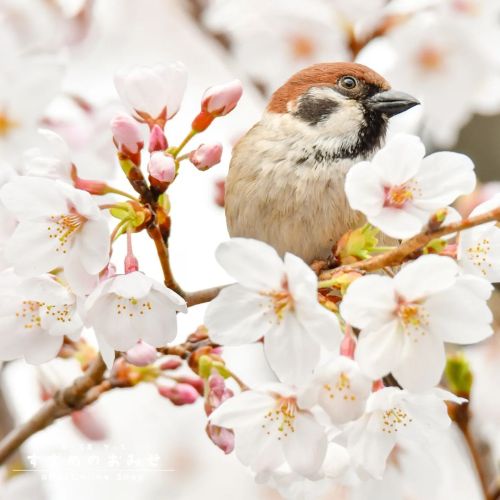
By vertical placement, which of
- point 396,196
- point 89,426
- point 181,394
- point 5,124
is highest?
point 396,196

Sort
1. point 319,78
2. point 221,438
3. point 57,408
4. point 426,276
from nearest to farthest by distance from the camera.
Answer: point 426,276, point 221,438, point 57,408, point 319,78

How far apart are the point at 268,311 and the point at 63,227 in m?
0.32

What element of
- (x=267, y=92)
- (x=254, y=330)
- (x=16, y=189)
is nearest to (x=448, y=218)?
(x=254, y=330)

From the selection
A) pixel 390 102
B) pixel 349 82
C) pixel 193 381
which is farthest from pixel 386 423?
pixel 349 82

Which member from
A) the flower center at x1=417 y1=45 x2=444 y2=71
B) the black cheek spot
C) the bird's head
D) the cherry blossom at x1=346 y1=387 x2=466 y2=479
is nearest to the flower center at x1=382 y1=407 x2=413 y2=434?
the cherry blossom at x1=346 y1=387 x2=466 y2=479

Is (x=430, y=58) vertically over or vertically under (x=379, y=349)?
under

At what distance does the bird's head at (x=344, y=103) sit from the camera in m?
2.17

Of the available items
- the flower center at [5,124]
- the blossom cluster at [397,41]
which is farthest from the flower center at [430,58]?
the flower center at [5,124]

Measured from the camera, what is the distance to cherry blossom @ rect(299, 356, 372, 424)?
4.22ft

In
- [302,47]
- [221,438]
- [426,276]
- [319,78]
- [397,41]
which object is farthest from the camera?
[302,47]

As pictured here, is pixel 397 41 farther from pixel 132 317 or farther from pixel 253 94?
pixel 132 317

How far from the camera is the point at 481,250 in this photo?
1404 mm

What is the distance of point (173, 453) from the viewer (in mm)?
4227

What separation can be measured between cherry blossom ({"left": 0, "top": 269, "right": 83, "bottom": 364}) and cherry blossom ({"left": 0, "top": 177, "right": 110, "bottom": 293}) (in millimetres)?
37
